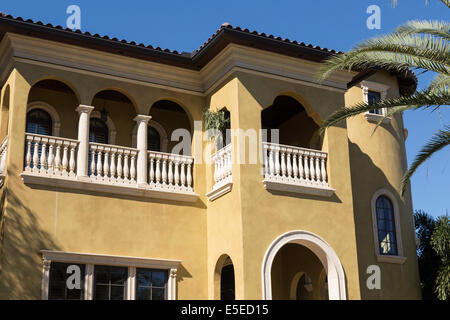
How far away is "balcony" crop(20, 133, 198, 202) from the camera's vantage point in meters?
15.8

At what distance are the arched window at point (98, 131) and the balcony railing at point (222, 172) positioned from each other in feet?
9.97

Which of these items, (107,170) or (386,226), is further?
(386,226)

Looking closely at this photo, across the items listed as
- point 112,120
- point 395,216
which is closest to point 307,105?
point 395,216

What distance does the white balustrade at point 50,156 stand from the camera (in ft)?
51.6

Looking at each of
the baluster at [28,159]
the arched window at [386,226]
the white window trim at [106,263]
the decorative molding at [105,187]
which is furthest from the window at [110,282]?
the arched window at [386,226]

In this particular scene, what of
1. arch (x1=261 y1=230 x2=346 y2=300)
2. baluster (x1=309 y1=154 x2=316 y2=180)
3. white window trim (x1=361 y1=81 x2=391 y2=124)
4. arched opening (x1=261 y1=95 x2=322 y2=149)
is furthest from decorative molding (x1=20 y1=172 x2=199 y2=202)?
white window trim (x1=361 y1=81 x2=391 y2=124)

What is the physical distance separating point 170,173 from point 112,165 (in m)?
1.49

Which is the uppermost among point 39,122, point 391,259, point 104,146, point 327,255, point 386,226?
point 39,122

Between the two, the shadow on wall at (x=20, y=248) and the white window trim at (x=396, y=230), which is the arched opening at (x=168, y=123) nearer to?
the shadow on wall at (x=20, y=248)

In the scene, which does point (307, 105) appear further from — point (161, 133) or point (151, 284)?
point (151, 284)

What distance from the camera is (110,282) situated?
52.4 feet

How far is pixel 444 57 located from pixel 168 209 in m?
7.34
